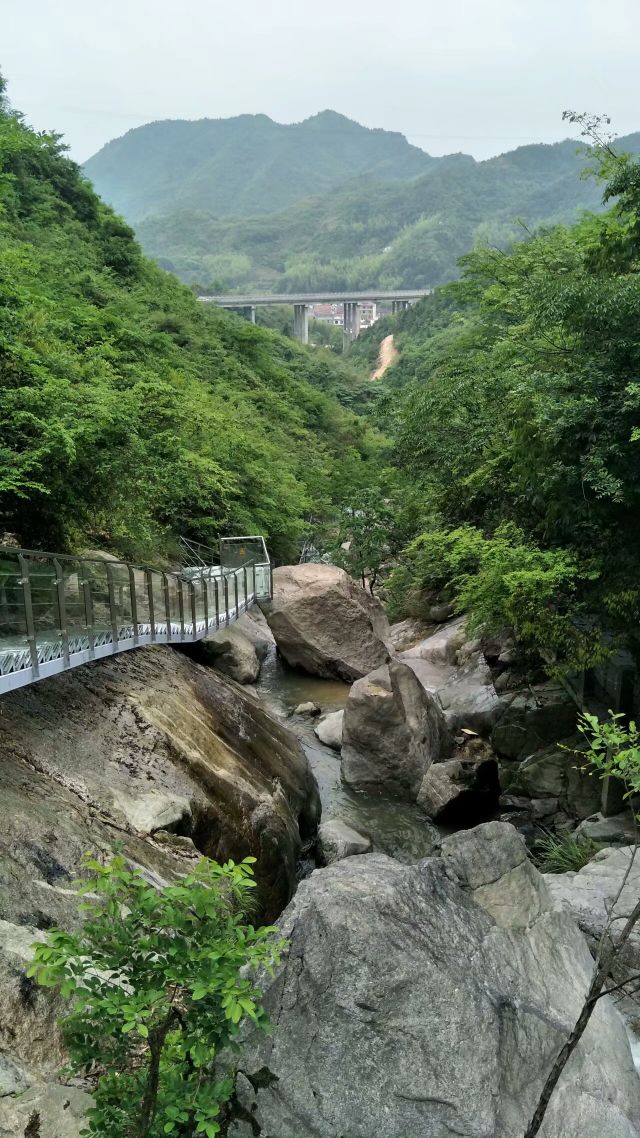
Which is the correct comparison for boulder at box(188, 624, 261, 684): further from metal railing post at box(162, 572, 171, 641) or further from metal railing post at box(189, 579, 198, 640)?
metal railing post at box(162, 572, 171, 641)

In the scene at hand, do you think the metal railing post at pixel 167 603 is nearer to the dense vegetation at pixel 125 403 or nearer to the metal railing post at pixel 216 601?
the dense vegetation at pixel 125 403

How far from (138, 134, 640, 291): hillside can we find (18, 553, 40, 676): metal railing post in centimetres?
13884

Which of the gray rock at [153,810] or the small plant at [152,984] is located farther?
the gray rock at [153,810]

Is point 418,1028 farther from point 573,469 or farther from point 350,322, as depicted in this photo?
point 350,322

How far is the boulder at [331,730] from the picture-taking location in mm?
14867

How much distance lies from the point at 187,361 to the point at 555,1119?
2888 centimetres

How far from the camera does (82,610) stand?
28.1ft

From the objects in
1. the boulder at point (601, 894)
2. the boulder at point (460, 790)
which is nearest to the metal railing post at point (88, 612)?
the boulder at point (601, 894)

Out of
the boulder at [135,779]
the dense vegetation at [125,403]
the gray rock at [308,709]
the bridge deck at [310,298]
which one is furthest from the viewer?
the bridge deck at [310,298]

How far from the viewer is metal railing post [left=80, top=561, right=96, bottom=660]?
8664mm

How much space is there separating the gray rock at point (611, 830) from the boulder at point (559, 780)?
2.47ft

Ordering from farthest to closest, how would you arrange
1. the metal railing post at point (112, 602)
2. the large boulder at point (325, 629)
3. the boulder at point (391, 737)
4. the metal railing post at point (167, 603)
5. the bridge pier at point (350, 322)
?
the bridge pier at point (350, 322) < the large boulder at point (325, 629) < the boulder at point (391, 737) < the metal railing post at point (167, 603) < the metal railing post at point (112, 602)

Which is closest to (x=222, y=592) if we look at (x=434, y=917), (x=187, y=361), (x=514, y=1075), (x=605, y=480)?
(x=605, y=480)

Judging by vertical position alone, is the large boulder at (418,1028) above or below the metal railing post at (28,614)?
below
